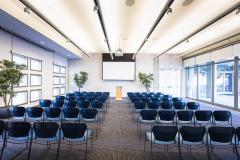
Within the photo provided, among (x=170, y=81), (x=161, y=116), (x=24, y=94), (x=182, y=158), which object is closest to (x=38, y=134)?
(x=182, y=158)

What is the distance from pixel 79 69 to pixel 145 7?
12.1 m

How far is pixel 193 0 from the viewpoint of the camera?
6.21m

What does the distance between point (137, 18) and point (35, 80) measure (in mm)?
6977

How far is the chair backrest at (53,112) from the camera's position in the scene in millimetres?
5727

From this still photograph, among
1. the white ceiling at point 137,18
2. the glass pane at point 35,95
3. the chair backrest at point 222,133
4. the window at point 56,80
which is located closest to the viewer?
the chair backrest at point 222,133

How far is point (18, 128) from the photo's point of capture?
147 inches

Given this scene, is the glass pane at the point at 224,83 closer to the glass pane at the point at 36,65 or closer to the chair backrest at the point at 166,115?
the chair backrest at the point at 166,115

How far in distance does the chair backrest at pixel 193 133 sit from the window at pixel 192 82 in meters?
13.5

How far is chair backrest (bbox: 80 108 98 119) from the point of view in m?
5.60

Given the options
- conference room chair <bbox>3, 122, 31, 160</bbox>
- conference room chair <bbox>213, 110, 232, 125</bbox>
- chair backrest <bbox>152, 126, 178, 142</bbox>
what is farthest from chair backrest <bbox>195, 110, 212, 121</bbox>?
conference room chair <bbox>3, 122, 31, 160</bbox>

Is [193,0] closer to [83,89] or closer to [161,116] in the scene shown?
[161,116]

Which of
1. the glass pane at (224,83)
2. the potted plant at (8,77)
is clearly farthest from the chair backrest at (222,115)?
the glass pane at (224,83)

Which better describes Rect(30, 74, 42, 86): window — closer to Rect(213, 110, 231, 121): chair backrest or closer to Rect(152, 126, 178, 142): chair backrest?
Rect(152, 126, 178, 142): chair backrest

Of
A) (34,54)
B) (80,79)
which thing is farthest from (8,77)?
(80,79)
